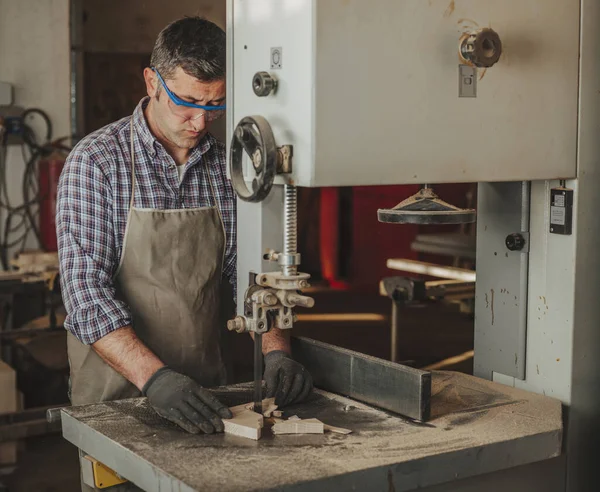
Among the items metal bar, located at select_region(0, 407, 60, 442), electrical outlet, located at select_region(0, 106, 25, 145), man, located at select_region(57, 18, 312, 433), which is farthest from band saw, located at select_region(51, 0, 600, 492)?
electrical outlet, located at select_region(0, 106, 25, 145)

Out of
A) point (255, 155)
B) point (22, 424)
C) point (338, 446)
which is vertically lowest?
point (22, 424)

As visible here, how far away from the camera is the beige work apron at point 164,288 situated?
188 cm

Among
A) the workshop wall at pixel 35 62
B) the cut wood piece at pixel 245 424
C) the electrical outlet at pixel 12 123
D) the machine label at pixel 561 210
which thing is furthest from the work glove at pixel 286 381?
the workshop wall at pixel 35 62

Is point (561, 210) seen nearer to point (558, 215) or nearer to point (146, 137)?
point (558, 215)

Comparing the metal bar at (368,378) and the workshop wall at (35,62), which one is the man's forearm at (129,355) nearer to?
the metal bar at (368,378)

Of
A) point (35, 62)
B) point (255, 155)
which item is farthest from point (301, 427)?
point (35, 62)

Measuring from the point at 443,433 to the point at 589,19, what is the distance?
30.1 inches

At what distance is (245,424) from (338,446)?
0.16 m

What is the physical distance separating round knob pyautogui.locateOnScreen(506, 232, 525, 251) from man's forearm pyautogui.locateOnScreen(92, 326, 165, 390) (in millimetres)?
703

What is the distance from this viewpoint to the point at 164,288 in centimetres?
192

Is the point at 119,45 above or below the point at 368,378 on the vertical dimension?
above

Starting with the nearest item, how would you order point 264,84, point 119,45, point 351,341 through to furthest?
point 264,84 < point 351,341 < point 119,45

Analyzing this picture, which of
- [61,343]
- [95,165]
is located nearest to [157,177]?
[95,165]

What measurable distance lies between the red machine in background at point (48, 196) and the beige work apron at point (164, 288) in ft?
7.84
